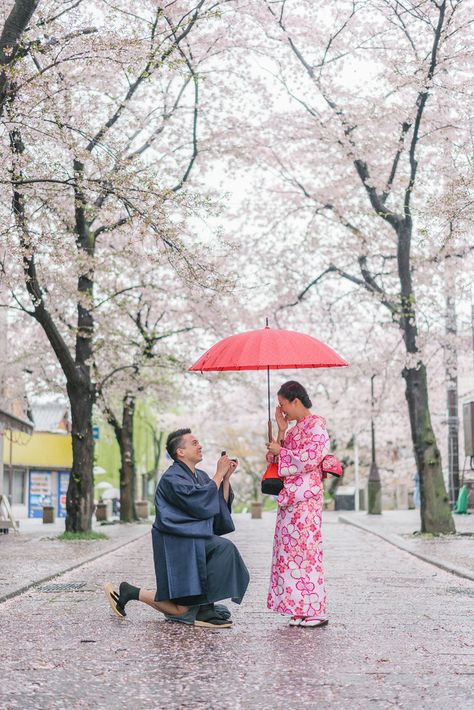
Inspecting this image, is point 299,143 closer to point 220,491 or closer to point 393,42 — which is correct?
point 393,42

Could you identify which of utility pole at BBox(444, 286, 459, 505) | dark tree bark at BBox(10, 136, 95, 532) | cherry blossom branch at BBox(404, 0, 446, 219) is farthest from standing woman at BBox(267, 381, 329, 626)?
utility pole at BBox(444, 286, 459, 505)

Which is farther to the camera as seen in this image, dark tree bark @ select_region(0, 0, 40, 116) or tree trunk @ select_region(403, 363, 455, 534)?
tree trunk @ select_region(403, 363, 455, 534)

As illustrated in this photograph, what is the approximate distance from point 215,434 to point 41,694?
190ft

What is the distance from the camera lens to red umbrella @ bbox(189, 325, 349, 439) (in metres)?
8.02

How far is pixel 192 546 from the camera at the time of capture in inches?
298

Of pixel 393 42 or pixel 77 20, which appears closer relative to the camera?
pixel 77 20

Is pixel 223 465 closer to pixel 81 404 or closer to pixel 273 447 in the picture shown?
pixel 273 447

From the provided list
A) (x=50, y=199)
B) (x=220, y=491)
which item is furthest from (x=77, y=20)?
(x=220, y=491)

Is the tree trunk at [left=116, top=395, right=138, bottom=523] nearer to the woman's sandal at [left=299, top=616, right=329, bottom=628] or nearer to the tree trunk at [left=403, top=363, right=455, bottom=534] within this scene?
the tree trunk at [left=403, top=363, right=455, bottom=534]

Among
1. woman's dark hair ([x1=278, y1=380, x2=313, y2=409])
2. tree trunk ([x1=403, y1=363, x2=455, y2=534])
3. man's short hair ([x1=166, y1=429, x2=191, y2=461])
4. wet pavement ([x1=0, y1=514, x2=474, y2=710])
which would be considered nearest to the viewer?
→ wet pavement ([x1=0, y1=514, x2=474, y2=710])

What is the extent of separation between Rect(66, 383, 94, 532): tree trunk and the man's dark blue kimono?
13419 millimetres

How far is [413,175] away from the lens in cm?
1953

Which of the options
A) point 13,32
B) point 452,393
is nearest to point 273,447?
point 13,32

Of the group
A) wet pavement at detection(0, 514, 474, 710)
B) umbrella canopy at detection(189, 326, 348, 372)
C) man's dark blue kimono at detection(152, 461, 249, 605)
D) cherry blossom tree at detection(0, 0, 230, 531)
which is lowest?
wet pavement at detection(0, 514, 474, 710)
